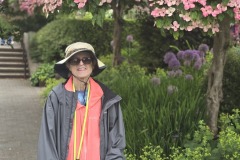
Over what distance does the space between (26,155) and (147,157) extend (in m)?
2.00

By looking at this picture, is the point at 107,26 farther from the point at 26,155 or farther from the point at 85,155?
the point at 85,155

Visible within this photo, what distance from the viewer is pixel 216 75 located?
5688 millimetres

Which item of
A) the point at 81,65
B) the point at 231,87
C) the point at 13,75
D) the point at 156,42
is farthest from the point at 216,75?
the point at 13,75

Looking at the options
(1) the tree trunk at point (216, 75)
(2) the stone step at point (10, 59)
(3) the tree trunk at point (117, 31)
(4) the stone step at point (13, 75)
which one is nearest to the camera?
(1) the tree trunk at point (216, 75)

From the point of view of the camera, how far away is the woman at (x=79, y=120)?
133 inches

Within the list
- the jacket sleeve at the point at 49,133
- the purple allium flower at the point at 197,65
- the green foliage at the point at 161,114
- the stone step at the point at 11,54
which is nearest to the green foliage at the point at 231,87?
the green foliage at the point at 161,114

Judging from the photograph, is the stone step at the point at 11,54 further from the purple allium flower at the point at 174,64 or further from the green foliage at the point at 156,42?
the purple allium flower at the point at 174,64

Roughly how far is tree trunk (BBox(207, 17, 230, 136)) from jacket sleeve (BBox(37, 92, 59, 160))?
268 cm

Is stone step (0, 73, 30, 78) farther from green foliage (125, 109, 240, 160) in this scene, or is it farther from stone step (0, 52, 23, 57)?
green foliage (125, 109, 240, 160)

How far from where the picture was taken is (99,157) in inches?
135

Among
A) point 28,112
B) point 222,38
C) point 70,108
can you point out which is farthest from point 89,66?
point 28,112

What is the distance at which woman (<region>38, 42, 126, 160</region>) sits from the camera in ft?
11.1

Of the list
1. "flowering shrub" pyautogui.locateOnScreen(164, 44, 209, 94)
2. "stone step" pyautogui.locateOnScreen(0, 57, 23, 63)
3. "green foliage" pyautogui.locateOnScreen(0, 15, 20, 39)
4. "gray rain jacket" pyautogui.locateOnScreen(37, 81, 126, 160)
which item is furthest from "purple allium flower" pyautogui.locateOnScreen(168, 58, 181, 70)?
"stone step" pyautogui.locateOnScreen(0, 57, 23, 63)

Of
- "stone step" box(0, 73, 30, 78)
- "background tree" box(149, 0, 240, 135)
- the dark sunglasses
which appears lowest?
"stone step" box(0, 73, 30, 78)
